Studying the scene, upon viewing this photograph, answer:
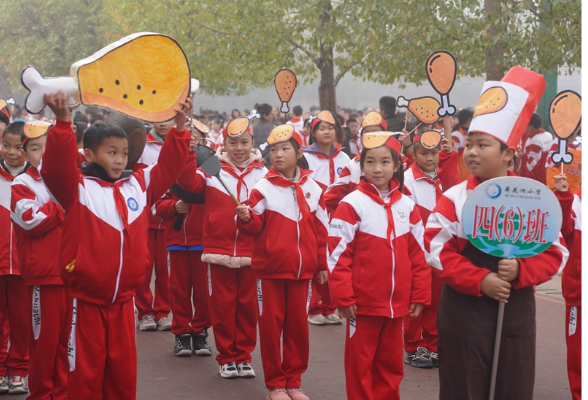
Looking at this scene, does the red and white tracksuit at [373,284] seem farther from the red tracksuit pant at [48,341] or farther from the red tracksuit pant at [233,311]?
the red tracksuit pant at [48,341]

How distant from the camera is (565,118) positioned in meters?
5.59

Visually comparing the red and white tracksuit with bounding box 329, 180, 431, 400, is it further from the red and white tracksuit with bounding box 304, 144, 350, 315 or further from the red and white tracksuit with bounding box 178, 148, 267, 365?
the red and white tracksuit with bounding box 304, 144, 350, 315

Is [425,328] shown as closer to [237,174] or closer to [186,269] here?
[237,174]

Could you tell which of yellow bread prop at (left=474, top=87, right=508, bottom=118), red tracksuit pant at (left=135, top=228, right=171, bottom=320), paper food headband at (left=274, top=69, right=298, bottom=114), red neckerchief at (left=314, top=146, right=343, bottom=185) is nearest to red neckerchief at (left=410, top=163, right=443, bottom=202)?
red neckerchief at (left=314, top=146, right=343, bottom=185)

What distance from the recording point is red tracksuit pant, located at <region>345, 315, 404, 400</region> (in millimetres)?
5516

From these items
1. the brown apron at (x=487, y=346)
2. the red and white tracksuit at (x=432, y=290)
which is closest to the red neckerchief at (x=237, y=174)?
the red and white tracksuit at (x=432, y=290)

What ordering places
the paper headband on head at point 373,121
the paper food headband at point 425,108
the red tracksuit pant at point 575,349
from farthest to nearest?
the paper headband on head at point 373,121 → the paper food headband at point 425,108 → the red tracksuit pant at point 575,349

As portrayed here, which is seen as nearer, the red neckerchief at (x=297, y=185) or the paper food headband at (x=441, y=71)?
the paper food headband at (x=441, y=71)

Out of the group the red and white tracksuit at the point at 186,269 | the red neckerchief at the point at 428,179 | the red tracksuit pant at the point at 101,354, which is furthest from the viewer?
the red and white tracksuit at the point at 186,269

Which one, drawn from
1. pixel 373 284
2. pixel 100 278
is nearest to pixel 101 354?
pixel 100 278

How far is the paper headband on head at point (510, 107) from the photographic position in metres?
4.44

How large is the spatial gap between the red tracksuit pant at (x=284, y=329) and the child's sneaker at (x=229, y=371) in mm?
676

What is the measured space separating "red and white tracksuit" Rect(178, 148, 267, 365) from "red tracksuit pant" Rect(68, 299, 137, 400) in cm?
214

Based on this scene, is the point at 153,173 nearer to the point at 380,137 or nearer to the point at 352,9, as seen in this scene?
the point at 380,137
